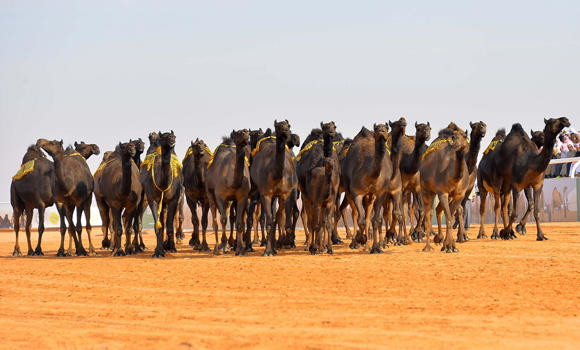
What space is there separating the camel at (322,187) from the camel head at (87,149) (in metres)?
8.23

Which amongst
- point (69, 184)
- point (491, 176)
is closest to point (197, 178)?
point (69, 184)

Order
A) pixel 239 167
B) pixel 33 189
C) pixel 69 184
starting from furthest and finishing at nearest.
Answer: pixel 33 189, pixel 69 184, pixel 239 167

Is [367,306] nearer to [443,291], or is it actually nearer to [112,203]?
[443,291]

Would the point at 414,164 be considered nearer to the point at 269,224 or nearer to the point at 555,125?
the point at 555,125

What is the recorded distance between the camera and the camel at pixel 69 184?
20.7 meters

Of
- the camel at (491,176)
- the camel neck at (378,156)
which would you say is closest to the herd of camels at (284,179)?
the camel neck at (378,156)

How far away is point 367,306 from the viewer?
995 cm

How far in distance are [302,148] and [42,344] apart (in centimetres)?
1396

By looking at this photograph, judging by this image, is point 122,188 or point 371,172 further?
point 122,188

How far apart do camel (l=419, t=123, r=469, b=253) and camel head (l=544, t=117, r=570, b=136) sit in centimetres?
310

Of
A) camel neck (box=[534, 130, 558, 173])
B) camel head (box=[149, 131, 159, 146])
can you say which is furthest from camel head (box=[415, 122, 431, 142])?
camel head (box=[149, 131, 159, 146])

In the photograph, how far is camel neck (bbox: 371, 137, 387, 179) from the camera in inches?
710

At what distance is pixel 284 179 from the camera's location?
18.6 metres

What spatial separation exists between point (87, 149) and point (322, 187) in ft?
30.4
